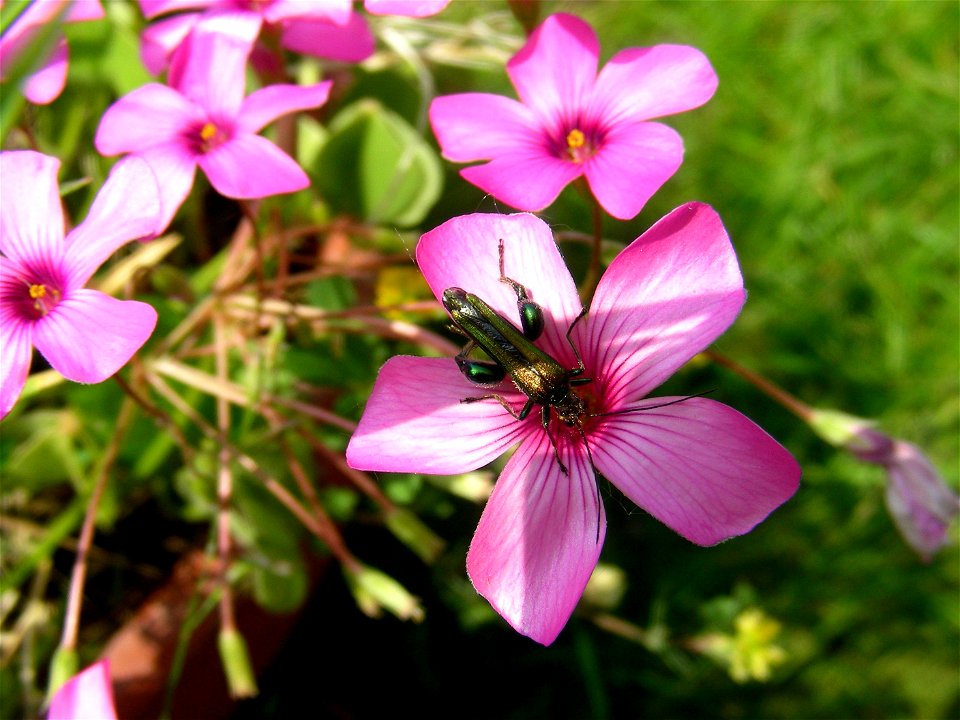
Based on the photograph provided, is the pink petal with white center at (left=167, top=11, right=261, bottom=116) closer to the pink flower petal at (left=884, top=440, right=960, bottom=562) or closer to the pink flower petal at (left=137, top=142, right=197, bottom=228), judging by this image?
the pink flower petal at (left=137, top=142, right=197, bottom=228)

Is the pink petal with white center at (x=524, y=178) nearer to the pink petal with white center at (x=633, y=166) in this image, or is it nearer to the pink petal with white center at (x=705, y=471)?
the pink petal with white center at (x=633, y=166)

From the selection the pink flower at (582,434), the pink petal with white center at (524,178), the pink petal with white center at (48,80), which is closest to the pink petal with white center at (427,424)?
the pink flower at (582,434)

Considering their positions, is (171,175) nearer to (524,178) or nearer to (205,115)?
(205,115)

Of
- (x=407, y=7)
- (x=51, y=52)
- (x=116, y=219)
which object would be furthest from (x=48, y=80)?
(x=407, y=7)

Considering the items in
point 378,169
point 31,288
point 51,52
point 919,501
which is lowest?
point 919,501

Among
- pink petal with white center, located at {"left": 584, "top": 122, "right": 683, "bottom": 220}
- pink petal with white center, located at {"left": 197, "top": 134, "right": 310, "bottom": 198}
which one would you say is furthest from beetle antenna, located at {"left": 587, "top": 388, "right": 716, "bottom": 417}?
pink petal with white center, located at {"left": 197, "top": 134, "right": 310, "bottom": 198}

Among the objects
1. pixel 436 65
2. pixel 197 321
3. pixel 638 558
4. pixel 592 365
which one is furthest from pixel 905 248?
pixel 197 321
